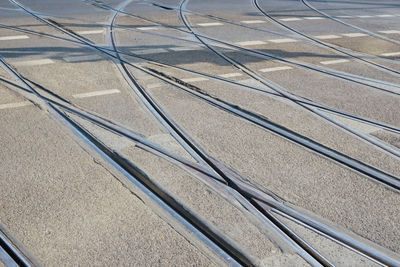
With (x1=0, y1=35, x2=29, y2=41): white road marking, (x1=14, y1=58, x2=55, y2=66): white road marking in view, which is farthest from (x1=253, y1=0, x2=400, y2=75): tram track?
(x1=0, y1=35, x2=29, y2=41): white road marking

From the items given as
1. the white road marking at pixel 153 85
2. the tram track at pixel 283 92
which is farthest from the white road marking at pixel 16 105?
the tram track at pixel 283 92

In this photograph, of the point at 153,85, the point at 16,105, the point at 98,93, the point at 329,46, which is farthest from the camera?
the point at 329,46

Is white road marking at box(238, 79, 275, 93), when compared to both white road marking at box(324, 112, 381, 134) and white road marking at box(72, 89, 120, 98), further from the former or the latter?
white road marking at box(72, 89, 120, 98)

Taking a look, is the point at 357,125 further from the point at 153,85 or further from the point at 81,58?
the point at 81,58

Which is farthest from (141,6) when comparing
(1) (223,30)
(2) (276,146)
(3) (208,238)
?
(3) (208,238)

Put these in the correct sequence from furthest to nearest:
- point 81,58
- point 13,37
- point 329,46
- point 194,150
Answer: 1. point 329,46
2. point 13,37
3. point 81,58
4. point 194,150

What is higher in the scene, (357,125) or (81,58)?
(357,125)

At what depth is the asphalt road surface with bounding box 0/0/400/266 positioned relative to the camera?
4.30 metres

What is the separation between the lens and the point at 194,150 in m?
5.92

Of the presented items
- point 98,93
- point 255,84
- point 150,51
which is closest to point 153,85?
point 98,93

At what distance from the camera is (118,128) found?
6402 mm

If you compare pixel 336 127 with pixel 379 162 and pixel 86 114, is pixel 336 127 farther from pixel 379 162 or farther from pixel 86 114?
pixel 86 114

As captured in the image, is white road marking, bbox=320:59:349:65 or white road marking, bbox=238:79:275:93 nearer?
white road marking, bbox=238:79:275:93

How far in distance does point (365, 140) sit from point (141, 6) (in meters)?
10.1
